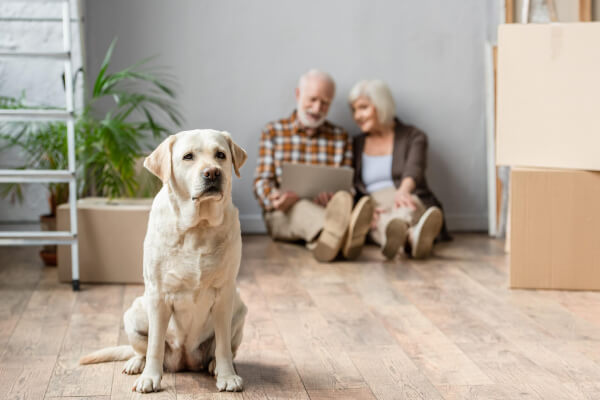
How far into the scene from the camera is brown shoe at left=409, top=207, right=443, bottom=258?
3.55 meters

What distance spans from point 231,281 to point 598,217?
1695 millimetres

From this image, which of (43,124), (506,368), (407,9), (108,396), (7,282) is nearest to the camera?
(108,396)

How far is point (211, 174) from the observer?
5.72ft

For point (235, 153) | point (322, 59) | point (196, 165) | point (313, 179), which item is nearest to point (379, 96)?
point (322, 59)

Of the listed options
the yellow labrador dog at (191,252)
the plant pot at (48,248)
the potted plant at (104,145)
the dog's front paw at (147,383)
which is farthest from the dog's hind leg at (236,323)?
the plant pot at (48,248)

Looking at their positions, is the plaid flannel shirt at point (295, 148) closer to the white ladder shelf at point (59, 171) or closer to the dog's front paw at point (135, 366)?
the white ladder shelf at point (59, 171)

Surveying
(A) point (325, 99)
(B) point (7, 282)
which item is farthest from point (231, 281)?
(A) point (325, 99)

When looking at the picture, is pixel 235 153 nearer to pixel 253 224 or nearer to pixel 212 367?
pixel 212 367

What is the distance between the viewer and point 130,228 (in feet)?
9.99

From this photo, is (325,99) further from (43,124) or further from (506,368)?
(506,368)

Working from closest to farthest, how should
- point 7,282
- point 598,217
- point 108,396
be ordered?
point 108,396, point 598,217, point 7,282

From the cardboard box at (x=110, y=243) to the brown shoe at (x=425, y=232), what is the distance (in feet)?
4.26

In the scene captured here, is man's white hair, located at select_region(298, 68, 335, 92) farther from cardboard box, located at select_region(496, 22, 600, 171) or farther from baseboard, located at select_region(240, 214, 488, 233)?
cardboard box, located at select_region(496, 22, 600, 171)

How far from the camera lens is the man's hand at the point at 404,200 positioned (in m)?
3.88
